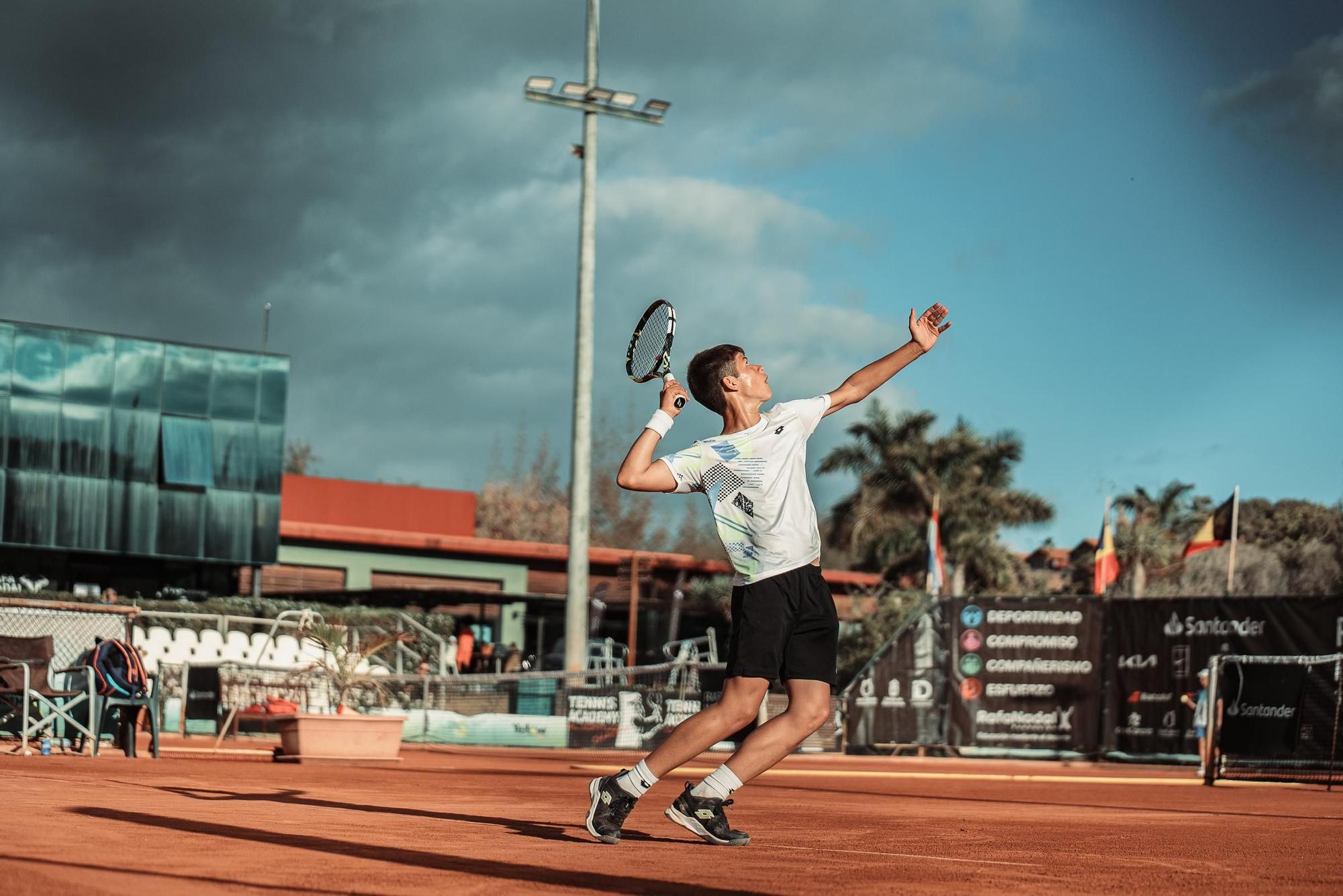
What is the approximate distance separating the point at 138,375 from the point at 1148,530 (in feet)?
110

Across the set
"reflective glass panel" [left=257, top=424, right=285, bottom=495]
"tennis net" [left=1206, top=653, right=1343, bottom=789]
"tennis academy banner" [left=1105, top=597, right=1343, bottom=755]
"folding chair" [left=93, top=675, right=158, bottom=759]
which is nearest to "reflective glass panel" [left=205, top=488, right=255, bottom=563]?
"reflective glass panel" [left=257, top=424, right=285, bottom=495]

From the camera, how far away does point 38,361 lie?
34.2 meters

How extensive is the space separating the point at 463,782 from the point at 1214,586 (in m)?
32.1

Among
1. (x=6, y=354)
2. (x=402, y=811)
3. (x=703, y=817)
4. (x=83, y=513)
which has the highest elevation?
(x=6, y=354)

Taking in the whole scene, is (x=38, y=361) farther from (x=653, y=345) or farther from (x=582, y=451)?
(x=653, y=345)

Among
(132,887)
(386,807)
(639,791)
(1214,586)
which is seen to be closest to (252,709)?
(386,807)

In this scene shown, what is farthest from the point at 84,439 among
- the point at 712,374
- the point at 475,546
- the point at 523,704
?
the point at 712,374

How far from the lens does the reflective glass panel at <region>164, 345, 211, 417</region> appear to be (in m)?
35.5

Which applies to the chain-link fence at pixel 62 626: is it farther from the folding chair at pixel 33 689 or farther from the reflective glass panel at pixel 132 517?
the reflective glass panel at pixel 132 517

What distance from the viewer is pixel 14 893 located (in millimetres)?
3557

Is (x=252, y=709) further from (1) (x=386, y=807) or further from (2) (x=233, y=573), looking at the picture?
(2) (x=233, y=573)

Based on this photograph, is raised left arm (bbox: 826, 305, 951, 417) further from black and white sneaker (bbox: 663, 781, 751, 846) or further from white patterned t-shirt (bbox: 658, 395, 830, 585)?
black and white sneaker (bbox: 663, 781, 751, 846)

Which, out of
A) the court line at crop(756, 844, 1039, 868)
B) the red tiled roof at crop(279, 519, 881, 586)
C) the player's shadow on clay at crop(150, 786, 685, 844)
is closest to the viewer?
the court line at crop(756, 844, 1039, 868)

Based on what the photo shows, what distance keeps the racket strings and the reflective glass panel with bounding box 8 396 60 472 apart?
30.5 meters
